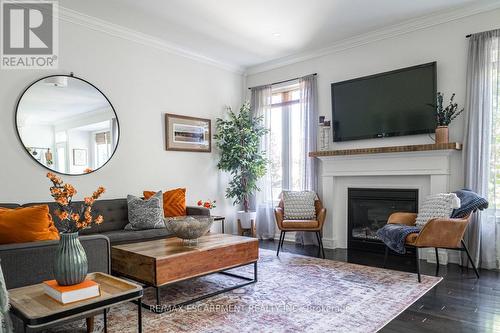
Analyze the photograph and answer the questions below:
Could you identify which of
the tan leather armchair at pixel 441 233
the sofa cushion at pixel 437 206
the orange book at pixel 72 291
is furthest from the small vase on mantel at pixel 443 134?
the orange book at pixel 72 291

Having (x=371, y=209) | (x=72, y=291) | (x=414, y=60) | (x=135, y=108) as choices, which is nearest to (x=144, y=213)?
(x=135, y=108)

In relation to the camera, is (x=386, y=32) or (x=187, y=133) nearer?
(x=386, y=32)

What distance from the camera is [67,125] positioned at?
414 cm

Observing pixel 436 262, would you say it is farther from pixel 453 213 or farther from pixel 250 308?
pixel 250 308

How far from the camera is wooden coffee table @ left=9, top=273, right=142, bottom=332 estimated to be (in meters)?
→ 1.64

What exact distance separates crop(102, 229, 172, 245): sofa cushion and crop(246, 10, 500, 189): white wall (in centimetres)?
278

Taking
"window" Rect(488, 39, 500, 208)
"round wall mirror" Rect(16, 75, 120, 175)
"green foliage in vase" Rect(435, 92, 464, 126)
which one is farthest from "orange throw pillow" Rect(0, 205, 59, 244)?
"window" Rect(488, 39, 500, 208)

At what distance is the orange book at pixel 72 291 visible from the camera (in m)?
1.78

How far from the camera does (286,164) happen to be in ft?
18.6

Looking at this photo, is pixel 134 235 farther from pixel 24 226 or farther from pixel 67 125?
pixel 67 125

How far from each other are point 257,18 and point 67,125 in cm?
261

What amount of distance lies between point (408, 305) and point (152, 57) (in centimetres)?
431

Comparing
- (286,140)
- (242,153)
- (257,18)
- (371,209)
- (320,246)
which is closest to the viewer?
(257,18)

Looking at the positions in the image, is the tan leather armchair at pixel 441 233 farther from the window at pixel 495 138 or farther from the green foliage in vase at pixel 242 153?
the green foliage in vase at pixel 242 153
